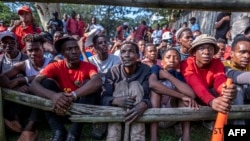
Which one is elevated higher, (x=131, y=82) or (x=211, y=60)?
(x=211, y=60)

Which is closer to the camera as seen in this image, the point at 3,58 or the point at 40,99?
the point at 40,99

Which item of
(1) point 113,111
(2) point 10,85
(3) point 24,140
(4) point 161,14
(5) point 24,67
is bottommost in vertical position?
(3) point 24,140

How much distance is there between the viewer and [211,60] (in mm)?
4094

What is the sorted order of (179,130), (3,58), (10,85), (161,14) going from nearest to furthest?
1. (10,85)
2. (179,130)
3. (3,58)
4. (161,14)

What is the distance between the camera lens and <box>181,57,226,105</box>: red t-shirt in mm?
3824

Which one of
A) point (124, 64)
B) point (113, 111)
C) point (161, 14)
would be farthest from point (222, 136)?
point (161, 14)

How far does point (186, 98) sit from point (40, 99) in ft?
4.90

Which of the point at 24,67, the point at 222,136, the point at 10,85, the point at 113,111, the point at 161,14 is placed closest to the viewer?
the point at 222,136

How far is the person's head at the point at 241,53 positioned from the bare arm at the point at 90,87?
1645 millimetres

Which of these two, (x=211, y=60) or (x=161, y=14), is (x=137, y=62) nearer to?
(x=211, y=60)

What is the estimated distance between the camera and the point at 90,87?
390 cm

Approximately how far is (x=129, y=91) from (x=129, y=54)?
0.52m

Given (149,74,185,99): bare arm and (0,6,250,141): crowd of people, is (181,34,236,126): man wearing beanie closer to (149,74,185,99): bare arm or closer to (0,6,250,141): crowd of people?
(0,6,250,141): crowd of people

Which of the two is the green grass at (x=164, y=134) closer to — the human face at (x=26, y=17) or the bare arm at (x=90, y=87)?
the bare arm at (x=90, y=87)
